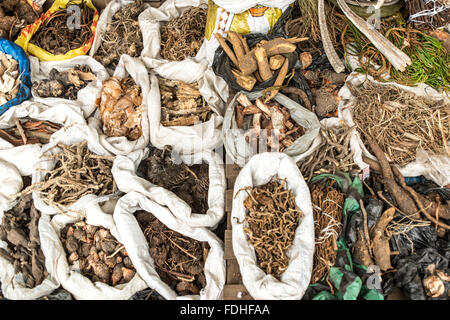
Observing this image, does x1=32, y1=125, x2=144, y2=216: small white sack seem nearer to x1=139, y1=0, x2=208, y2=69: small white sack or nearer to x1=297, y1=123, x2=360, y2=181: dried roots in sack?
x1=139, y1=0, x2=208, y2=69: small white sack

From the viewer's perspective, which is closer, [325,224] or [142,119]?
[325,224]

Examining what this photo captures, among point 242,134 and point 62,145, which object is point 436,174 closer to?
point 242,134

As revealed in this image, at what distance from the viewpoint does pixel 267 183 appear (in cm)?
240

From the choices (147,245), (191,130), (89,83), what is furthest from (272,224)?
(89,83)

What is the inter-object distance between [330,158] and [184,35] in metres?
1.73

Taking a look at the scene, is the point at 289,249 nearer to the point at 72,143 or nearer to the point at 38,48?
the point at 72,143

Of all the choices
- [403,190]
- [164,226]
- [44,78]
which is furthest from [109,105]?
[403,190]

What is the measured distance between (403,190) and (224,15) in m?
1.95

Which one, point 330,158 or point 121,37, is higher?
point 121,37

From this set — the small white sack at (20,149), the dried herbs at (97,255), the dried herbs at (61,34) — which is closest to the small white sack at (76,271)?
the dried herbs at (97,255)

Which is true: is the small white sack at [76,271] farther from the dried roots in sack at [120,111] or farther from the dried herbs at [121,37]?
the dried herbs at [121,37]

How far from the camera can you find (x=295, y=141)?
242 centimetres

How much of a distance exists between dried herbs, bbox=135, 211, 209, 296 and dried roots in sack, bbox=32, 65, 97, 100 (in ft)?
4.87

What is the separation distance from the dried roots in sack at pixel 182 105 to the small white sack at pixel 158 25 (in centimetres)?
16
